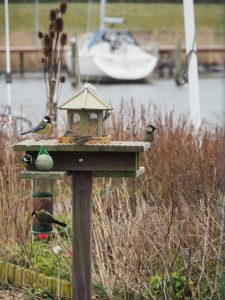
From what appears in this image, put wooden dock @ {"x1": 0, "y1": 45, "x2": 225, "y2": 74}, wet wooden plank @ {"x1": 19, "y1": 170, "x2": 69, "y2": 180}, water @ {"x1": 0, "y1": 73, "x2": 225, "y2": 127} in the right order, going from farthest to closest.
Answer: wooden dock @ {"x1": 0, "y1": 45, "x2": 225, "y2": 74} → water @ {"x1": 0, "y1": 73, "x2": 225, "y2": 127} → wet wooden plank @ {"x1": 19, "y1": 170, "x2": 69, "y2": 180}

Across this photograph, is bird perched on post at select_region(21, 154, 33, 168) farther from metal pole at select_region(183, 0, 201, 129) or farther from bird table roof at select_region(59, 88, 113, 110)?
metal pole at select_region(183, 0, 201, 129)

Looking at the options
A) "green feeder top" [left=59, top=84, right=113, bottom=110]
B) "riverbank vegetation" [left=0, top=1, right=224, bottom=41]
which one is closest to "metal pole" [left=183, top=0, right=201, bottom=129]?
"green feeder top" [left=59, top=84, right=113, bottom=110]

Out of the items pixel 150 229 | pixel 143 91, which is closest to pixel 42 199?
pixel 150 229

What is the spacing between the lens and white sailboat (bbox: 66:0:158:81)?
4397cm

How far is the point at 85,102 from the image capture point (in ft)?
21.2

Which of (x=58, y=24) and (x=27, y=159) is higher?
(x=58, y=24)

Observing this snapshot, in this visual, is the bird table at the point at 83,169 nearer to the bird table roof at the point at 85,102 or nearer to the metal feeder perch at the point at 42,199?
the bird table roof at the point at 85,102

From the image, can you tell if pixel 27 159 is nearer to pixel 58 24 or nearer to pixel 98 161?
pixel 98 161

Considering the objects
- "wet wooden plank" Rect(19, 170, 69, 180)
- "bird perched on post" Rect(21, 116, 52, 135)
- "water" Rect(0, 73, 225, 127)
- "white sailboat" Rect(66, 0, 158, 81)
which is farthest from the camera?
"white sailboat" Rect(66, 0, 158, 81)

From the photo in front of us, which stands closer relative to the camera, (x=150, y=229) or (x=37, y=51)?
(x=150, y=229)

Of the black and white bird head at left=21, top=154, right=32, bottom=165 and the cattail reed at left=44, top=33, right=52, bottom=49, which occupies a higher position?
the cattail reed at left=44, top=33, right=52, bottom=49

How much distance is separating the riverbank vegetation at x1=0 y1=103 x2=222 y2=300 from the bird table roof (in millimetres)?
792

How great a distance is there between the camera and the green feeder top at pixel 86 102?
6.43 meters

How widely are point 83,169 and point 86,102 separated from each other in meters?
0.40
